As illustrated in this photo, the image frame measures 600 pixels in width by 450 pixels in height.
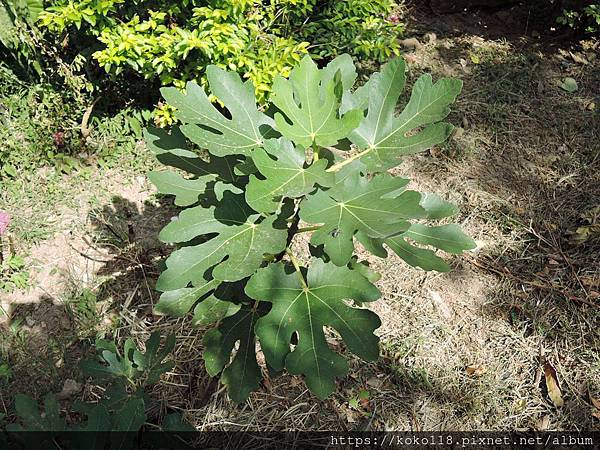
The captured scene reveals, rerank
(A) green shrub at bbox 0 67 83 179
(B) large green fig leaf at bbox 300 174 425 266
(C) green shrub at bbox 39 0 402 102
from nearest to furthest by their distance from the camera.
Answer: (B) large green fig leaf at bbox 300 174 425 266, (C) green shrub at bbox 39 0 402 102, (A) green shrub at bbox 0 67 83 179

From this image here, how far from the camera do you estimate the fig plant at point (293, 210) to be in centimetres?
150

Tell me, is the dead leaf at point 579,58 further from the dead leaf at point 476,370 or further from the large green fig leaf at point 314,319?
the large green fig leaf at point 314,319

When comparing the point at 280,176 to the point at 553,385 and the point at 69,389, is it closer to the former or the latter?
the point at 69,389

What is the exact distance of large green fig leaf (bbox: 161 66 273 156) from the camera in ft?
5.43

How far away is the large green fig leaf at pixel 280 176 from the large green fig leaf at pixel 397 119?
9.7 inches

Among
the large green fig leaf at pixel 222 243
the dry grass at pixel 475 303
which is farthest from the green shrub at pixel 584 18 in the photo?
the large green fig leaf at pixel 222 243

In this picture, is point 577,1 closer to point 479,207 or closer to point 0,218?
point 479,207

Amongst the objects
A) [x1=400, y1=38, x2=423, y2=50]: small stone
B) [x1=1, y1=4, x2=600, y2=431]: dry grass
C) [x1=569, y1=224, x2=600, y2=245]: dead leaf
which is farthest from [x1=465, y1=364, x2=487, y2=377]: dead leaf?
[x1=400, y1=38, x2=423, y2=50]: small stone

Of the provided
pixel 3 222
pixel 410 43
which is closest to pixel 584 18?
Result: pixel 410 43

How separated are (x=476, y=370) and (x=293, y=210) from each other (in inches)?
56.9

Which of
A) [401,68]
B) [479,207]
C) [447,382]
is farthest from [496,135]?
[401,68]

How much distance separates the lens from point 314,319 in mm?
1610

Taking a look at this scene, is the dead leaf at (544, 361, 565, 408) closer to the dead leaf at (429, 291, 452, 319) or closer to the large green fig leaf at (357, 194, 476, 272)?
the dead leaf at (429, 291, 452, 319)

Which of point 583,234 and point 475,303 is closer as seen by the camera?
point 475,303
